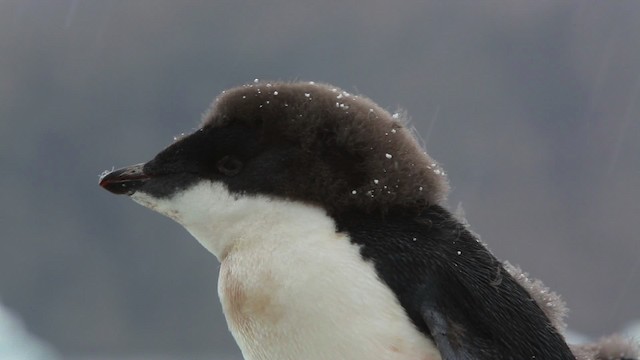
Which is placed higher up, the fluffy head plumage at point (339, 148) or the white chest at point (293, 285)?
the fluffy head plumage at point (339, 148)

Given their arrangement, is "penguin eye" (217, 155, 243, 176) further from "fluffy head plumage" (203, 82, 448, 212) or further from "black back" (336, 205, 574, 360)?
"black back" (336, 205, 574, 360)

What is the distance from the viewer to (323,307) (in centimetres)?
100

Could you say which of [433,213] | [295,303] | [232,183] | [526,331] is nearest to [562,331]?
[526,331]

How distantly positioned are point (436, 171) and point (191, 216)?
0.33 meters

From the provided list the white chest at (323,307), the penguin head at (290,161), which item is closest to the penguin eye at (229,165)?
the penguin head at (290,161)

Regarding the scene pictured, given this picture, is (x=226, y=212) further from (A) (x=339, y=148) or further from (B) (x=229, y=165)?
(A) (x=339, y=148)

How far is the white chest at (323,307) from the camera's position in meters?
0.99

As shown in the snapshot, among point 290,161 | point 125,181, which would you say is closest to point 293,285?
point 290,161

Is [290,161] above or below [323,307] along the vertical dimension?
above

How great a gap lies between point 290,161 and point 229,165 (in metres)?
0.09

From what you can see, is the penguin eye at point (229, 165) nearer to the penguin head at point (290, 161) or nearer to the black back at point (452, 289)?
the penguin head at point (290, 161)

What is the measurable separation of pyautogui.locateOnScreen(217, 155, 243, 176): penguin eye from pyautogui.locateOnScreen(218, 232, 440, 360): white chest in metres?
0.11

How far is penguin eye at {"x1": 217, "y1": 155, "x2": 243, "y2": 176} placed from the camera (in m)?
1.10

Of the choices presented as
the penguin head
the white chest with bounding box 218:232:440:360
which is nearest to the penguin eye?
the penguin head
